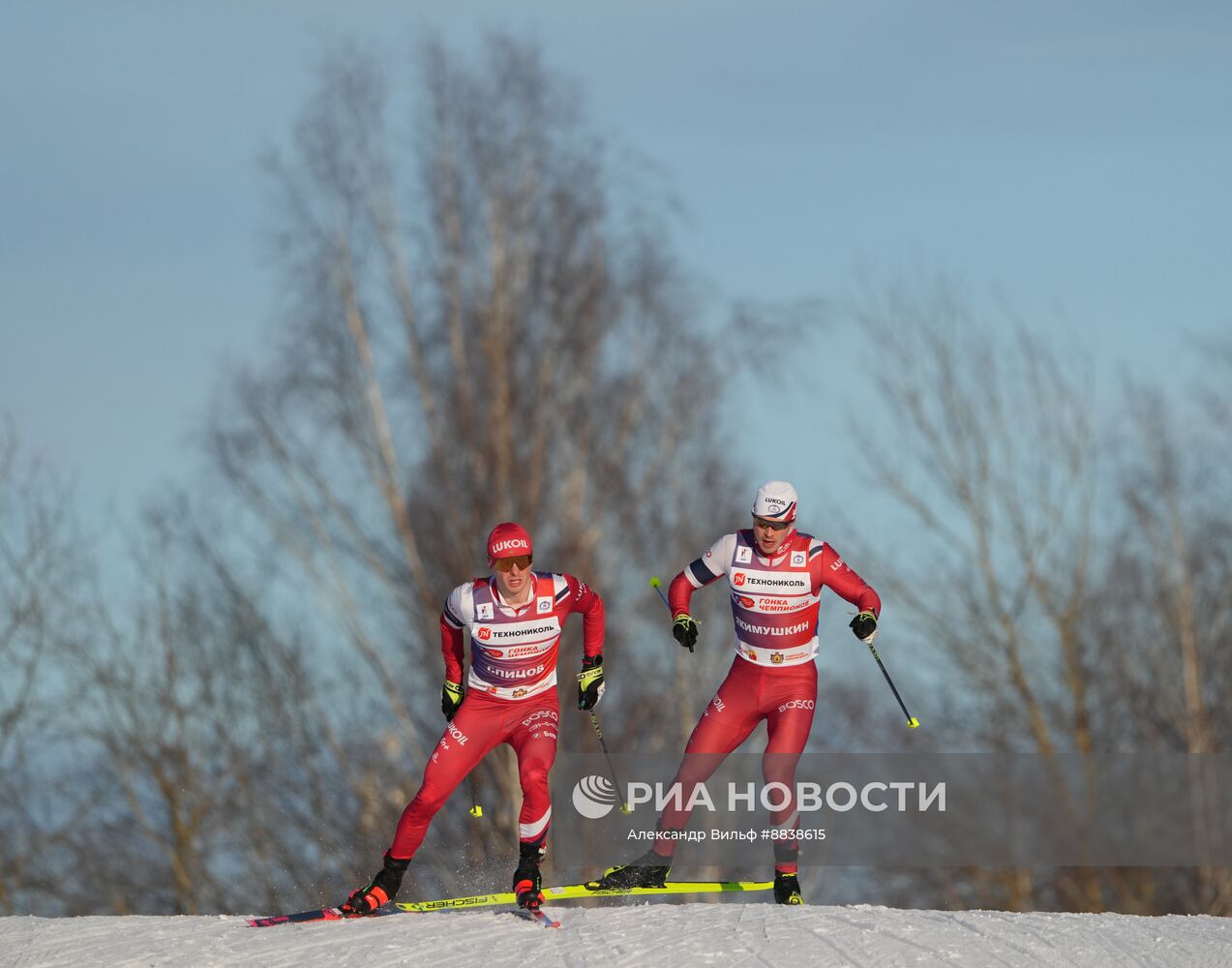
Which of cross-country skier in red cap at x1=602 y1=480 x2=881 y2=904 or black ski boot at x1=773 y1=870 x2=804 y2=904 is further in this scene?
black ski boot at x1=773 y1=870 x2=804 y2=904

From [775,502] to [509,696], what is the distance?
5.17 ft

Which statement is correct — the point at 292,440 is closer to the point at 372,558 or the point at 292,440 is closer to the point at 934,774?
the point at 372,558

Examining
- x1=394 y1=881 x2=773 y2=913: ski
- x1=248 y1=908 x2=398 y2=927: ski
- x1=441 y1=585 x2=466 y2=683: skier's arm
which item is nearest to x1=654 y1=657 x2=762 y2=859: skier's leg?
x1=394 y1=881 x2=773 y2=913: ski

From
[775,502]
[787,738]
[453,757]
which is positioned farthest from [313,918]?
[775,502]

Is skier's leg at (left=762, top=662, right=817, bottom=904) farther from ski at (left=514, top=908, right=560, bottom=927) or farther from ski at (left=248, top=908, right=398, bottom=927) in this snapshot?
ski at (left=248, top=908, right=398, bottom=927)

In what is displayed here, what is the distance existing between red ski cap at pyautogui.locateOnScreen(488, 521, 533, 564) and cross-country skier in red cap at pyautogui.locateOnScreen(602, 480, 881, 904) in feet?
2.72

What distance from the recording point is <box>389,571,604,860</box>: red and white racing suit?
8469mm

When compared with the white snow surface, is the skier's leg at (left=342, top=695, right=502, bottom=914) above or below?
above

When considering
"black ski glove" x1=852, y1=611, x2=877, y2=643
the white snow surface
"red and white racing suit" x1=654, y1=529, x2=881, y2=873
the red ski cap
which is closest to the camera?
the white snow surface

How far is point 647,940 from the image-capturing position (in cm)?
794

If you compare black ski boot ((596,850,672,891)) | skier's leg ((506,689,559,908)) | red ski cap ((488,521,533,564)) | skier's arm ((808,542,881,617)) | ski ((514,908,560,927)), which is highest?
red ski cap ((488,521,533,564))

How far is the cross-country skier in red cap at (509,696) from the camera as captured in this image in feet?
27.8

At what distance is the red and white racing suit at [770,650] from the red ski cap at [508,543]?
2.91 ft

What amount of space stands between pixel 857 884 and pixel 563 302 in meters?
7.25
